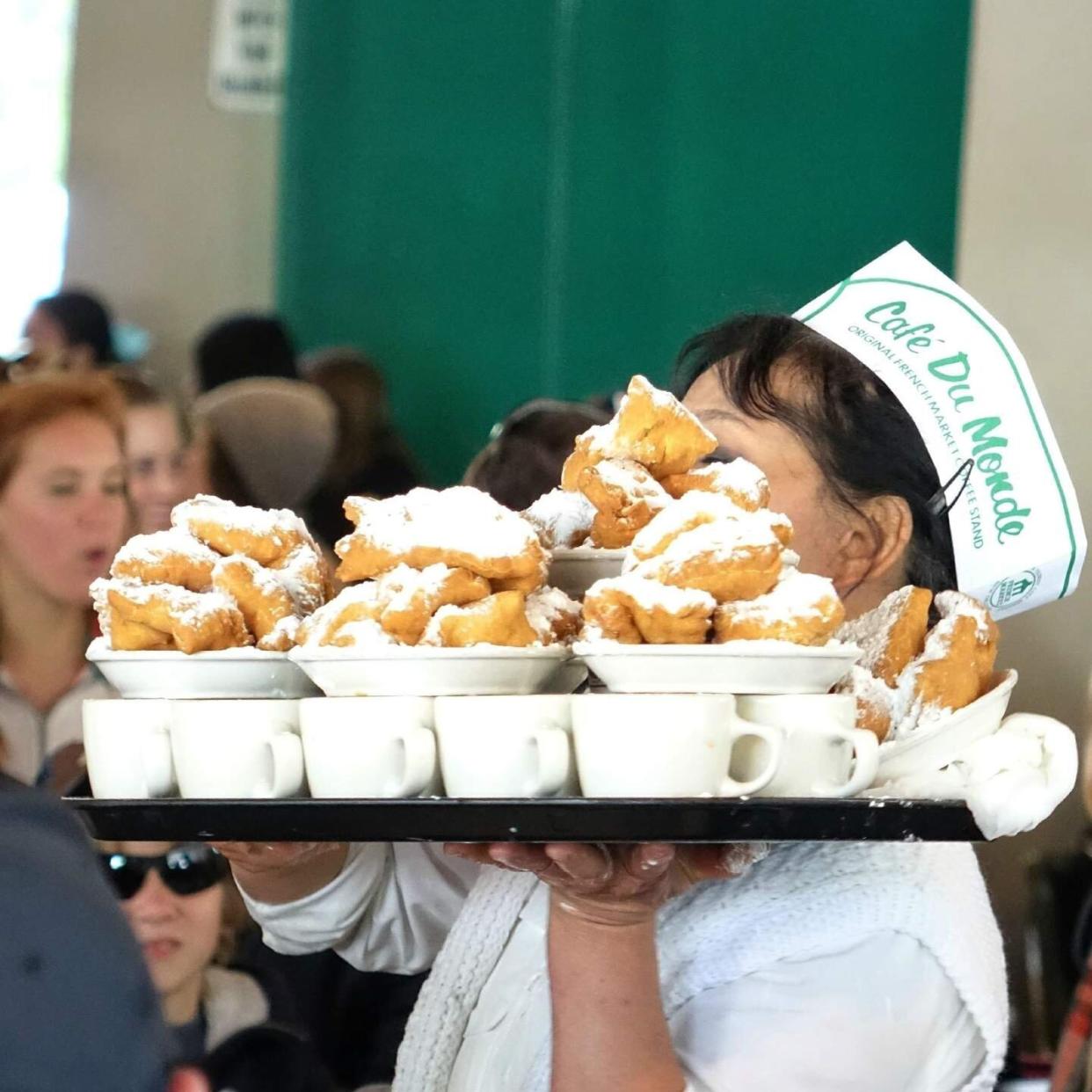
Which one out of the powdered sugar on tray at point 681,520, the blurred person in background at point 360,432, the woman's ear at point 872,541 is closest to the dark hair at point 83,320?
the blurred person in background at point 360,432

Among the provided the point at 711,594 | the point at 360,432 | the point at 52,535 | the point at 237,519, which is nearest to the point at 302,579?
the point at 237,519

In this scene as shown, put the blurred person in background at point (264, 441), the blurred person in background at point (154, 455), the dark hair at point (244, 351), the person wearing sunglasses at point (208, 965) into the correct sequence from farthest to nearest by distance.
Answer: the dark hair at point (244, 351)
the blurred person in background at point (264, 441)
the blurred person in background at point (154, 455)
the person wearing sunglasses at point (208, 965)

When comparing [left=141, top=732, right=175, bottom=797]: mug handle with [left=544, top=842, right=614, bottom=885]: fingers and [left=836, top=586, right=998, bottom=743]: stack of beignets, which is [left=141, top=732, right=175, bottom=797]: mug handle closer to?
[left=544, top=842, right=614, bottom=885]: fingers

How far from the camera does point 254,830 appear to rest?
0.85 meters

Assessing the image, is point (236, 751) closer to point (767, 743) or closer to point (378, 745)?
point (378, 745)

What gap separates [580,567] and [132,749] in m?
0.28

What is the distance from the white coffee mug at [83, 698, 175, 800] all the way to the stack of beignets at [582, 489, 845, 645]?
244 millimetres

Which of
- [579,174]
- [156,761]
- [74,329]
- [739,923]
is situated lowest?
[739,923]

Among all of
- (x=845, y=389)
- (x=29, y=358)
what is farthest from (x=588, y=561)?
(x=29, y=358)

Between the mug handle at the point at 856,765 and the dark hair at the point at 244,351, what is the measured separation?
227 centimetres

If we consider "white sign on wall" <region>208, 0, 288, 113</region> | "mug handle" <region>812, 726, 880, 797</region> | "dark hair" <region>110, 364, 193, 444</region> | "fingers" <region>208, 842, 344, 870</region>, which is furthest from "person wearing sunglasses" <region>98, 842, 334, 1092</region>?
"white sign on wall" <region>208, 0, 288, 113</region>

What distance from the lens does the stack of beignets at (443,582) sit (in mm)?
845

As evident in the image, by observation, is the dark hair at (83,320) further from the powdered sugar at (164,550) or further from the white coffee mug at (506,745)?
the white coffee mug at (506,745)

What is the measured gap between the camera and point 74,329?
115 inches
